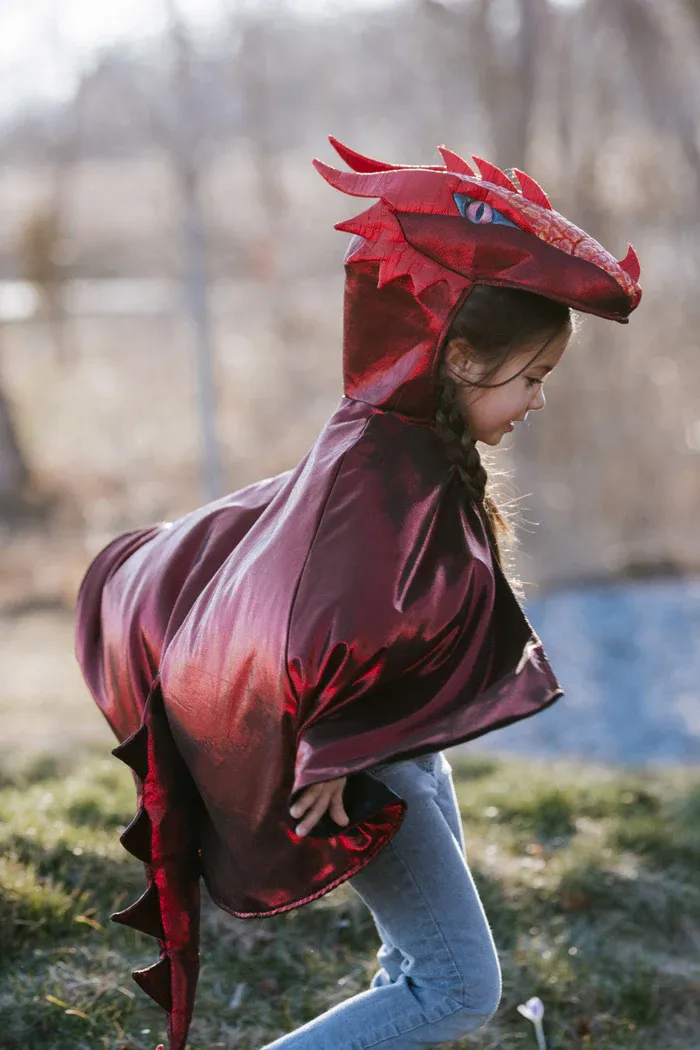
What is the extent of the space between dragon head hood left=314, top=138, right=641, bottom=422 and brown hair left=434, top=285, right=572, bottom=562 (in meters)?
0.02

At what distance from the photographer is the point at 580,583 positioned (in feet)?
29.5

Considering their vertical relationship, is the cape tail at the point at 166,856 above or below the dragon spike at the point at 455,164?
below

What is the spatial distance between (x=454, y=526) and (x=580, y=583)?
7.16 meters

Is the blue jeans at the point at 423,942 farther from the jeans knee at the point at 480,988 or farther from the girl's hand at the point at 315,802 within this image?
the girl's hand at the point at 315,802

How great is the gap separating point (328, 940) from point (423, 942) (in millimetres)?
1188

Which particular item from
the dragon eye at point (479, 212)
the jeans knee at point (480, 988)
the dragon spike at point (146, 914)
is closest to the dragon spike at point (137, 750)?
the dragon spike at point (146, 914)

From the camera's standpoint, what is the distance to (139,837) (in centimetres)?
210

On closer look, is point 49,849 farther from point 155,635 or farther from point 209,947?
point 155,635

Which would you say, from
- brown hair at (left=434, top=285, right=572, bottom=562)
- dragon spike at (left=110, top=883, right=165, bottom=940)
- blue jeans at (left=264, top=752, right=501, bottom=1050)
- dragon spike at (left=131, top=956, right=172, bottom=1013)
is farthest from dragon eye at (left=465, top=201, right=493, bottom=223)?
dragon spike at (left=131, top=956, right=172, bottom=1013)

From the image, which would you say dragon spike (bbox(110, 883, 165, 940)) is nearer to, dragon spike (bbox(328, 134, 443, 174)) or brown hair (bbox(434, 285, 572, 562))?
brown hair (bbox(434, 285, 572, 562))

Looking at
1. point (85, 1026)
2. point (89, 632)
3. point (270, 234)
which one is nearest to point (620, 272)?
point (89, 632)

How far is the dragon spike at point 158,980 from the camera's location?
85.8 inches

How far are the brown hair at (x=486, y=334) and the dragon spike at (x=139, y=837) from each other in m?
0.78

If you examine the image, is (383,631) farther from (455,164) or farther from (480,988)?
(455,164)
